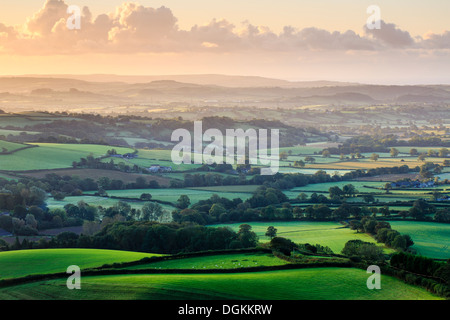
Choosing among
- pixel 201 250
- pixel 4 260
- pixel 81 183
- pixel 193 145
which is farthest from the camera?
pixel 193 145

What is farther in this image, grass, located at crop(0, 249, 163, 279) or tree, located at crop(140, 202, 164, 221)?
tree, located at crop(140, 202, 164, 221)

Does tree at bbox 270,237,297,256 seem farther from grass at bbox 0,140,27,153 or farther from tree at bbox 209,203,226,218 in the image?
grass at bbox 0,140,27,153

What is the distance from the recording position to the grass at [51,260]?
3306 centimetres

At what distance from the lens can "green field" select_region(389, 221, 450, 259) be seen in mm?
43281

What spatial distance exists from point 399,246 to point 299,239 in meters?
7.85

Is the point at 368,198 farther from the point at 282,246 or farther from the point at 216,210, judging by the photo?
the point at 282,246

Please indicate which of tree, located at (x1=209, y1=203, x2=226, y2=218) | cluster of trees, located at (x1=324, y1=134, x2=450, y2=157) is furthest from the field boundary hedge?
cluster of trees, located at (x1=324, y1=134, x2=450, y2=157)

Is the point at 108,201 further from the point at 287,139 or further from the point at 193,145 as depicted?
the point at 287,139

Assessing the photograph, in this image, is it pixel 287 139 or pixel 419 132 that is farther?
pixel 419 132

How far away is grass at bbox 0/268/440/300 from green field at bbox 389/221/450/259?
14.5 meters

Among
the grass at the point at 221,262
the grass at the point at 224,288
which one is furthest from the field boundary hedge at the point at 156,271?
the grass at the point at 221,262

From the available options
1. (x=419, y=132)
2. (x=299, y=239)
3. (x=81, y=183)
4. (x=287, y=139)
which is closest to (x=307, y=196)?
(x=299, y=239)

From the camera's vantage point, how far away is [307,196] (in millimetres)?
69125

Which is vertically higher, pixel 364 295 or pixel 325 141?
pixel 325 141
